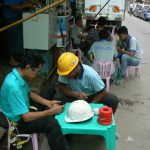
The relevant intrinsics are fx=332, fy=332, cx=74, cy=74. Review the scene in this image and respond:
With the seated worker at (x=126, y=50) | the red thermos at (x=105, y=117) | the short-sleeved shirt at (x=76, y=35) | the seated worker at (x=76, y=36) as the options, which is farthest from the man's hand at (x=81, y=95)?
the short-sleeved shirt at (x=76, y=35)

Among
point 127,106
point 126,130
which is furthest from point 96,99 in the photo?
point 127,106

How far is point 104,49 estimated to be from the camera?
6.60 m

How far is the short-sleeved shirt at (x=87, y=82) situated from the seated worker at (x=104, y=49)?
7.29 ft

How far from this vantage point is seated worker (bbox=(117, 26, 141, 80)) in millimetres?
7289

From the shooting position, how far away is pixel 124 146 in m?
4.45

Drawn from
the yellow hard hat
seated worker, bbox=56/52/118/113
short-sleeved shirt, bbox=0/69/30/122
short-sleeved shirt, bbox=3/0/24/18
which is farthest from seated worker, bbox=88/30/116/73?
short-sleeved shirt, bbox=0/69/30/122

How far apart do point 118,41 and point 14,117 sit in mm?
4464

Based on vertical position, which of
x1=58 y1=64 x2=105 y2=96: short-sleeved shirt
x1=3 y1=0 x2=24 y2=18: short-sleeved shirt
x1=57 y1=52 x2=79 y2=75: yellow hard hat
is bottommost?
x1=58 y1=64 x2=105 y2=96: short-sleeved shirt

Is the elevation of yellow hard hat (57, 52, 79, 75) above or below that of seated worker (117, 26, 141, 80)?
above

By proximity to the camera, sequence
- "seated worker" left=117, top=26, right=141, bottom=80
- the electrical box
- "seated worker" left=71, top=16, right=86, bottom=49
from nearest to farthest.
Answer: the electrical box < "seated worker" left=117, top=26, right=141, bottom=80 < "seated worker" left=71, top=16, right=86, bottom=49

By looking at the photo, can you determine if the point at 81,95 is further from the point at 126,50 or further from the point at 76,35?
the point at 76,35

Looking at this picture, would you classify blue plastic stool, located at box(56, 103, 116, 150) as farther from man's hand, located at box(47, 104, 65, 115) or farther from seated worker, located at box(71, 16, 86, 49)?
seated worker, located at box(71, 16, 86, 49)

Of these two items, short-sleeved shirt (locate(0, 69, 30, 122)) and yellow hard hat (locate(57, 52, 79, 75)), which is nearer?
short-sleeved shirt (locate(0, 69, 30, 122))

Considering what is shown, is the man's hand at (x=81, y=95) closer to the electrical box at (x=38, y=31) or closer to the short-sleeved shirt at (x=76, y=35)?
the electrical box at (x=38, y=31)
